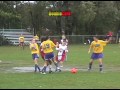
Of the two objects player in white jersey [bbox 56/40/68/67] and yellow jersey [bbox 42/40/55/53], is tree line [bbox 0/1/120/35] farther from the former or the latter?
yellow jersey [bbox 42/40/55/53]

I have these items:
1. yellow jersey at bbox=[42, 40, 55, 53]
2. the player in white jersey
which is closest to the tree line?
the player in white jersey

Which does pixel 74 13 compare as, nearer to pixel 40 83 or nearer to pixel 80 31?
pixel 80 31

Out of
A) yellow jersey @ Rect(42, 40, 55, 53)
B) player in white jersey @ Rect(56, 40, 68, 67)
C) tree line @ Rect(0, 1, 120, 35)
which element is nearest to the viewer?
yellow jersey @ Rect(42, 40, 55, 53)

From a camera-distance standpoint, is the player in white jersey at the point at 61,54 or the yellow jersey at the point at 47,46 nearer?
the yellow jersey at the point at 47,46
